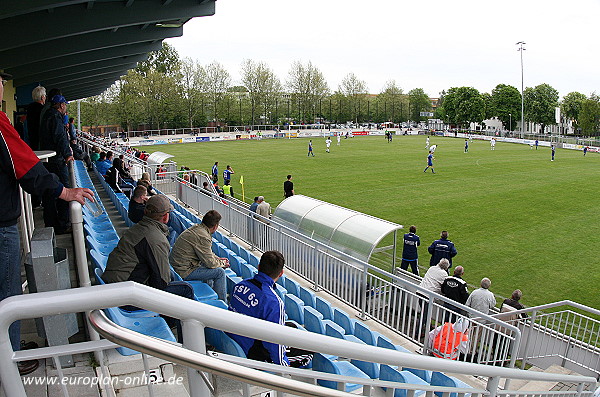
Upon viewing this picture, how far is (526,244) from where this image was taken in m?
15.9

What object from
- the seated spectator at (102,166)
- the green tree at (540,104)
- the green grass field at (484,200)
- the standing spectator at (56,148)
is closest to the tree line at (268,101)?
the green tree at (540,104)

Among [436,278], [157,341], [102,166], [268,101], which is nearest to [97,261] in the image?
[157,341]

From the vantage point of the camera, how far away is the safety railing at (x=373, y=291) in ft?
23.1

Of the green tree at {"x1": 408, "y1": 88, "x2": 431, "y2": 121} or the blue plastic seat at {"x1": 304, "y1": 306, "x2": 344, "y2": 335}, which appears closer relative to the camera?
the blue plastic seat at {"x1": 304, "y1": 306, "x2": 344, "y2": 335}

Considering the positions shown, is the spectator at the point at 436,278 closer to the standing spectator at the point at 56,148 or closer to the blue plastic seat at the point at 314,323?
the blue plastic seat at the point at 314,323

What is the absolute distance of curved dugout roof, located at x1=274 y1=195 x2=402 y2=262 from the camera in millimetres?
10453

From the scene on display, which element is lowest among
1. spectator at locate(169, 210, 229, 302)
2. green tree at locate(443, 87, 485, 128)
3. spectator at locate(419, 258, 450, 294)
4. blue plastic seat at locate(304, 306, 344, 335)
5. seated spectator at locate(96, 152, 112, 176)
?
spectator at locate(419, 258, 450, 294)

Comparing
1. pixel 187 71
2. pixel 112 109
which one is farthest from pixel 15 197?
pixel 187 71

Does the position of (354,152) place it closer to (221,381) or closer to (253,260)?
(253,260)

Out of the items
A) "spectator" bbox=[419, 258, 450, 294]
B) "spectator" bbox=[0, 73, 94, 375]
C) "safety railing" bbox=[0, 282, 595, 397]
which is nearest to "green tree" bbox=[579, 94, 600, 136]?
"spectator" bbox=[419, 258, 450, 294]

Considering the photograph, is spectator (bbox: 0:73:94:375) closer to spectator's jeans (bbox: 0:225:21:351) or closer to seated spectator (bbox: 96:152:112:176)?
spectator's jeans (bbox: 0:225:21:351)

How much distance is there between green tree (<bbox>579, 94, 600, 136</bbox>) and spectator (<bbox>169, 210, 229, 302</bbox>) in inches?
3737

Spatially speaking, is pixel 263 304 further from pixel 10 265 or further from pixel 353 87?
pixel 353 87

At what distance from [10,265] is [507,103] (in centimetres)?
10457
